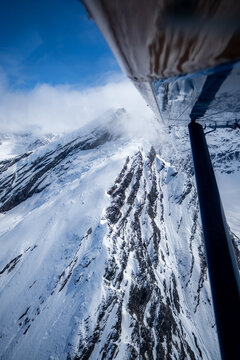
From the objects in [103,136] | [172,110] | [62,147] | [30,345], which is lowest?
[30,345]

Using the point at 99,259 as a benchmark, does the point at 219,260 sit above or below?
above

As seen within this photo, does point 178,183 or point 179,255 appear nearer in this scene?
point 179,255

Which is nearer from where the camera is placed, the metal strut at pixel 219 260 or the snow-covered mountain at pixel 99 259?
the metal strut at pixel 219 260

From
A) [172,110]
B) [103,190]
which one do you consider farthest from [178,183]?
[172,110]

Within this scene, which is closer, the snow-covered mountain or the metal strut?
the metal strut

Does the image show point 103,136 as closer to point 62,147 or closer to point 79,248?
point 62,147
